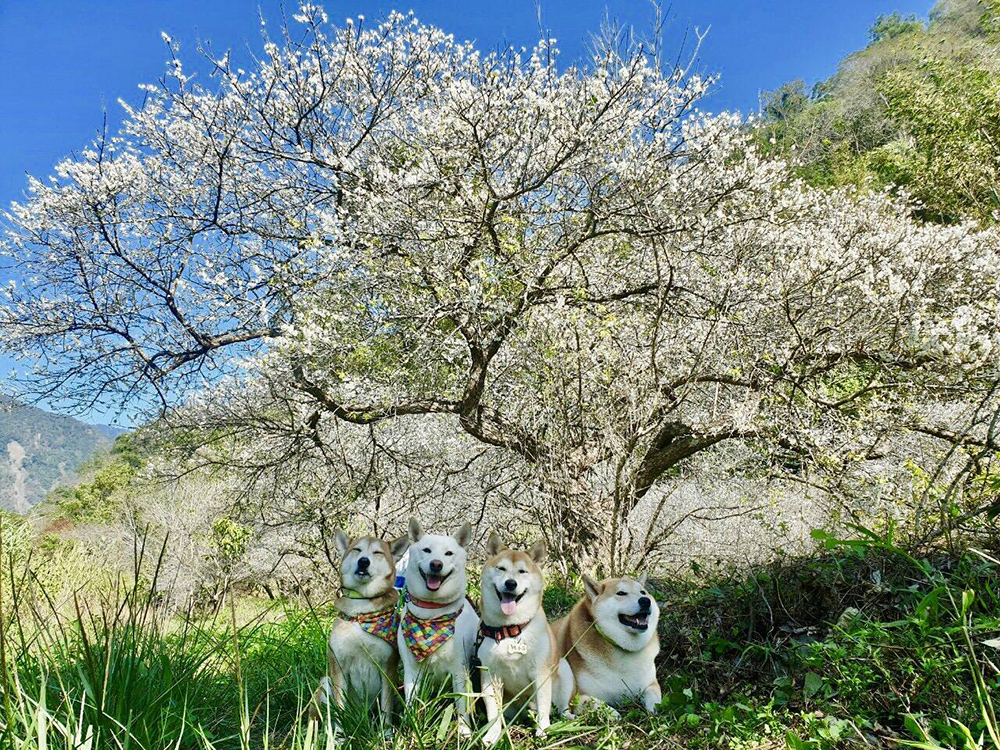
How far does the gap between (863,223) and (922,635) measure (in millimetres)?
7774

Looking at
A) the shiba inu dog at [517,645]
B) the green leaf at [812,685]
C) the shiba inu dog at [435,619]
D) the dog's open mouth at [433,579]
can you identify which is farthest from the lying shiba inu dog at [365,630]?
the green leaf at [812,685]

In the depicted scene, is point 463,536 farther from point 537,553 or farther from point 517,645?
point 517,645

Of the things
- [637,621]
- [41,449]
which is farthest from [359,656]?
[41,449]

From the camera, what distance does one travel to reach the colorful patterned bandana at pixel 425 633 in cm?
257

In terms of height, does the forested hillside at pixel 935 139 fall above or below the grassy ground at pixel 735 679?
above

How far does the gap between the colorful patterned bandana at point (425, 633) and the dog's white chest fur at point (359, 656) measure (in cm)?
18

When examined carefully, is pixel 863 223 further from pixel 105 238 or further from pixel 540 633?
pixel 105 238

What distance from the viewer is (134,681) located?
2.30 meters

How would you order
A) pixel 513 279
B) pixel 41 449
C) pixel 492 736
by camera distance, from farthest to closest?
→ pixel 41 449 → pixel 513 279 → pixel 492 736

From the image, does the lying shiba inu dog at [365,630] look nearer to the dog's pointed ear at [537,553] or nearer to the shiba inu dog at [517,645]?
the shiba inu dog at [517,645]

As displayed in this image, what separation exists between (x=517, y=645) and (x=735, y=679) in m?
1.06

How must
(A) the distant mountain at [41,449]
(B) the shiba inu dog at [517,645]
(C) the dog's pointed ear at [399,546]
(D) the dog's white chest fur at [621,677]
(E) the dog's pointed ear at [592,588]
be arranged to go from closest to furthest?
(B) the shiba inu dog at [517,645] < (D) the dog's white chest fur at [621,677] < (E) the dog's pointed ear at [592,588] < (C) the dog's pointed ear at [399,546] < (A) the distant mountain at [41,449]

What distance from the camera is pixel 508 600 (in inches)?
100

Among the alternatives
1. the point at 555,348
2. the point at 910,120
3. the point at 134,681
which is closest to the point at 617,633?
the point at 134,681
